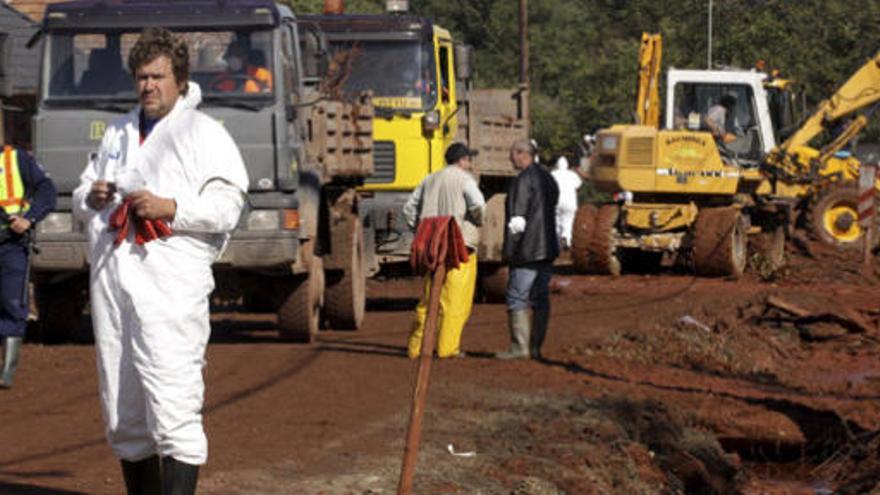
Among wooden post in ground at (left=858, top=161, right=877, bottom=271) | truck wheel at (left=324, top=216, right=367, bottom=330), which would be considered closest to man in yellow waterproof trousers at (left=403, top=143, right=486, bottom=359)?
truck wheel at (left=324, top=216, right=367, bottom=330)

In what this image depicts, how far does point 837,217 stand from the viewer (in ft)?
96.7

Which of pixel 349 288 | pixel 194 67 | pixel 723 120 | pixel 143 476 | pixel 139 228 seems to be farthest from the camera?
pixel 723 120

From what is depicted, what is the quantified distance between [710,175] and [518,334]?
492 inches

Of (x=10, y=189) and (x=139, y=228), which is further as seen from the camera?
(x=10, y=189)

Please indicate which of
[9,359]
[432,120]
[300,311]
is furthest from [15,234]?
[432,120]

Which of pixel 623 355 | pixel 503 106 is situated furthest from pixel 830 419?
pixel 503 106

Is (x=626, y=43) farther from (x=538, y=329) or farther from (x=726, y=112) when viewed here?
(x=538, y=329)

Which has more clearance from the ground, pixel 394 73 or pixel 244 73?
pixel 244 73

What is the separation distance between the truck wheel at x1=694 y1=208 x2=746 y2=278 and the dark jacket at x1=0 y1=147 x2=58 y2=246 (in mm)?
14601

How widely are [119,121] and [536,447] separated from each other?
4360mm

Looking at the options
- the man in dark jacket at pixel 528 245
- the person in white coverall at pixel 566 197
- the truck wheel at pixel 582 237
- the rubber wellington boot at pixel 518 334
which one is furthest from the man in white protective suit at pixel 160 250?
the person in white coverall at pixel 566 197

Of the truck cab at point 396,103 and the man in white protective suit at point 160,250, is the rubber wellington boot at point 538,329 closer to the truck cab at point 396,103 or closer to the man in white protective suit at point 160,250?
the truck cab at point 396,103

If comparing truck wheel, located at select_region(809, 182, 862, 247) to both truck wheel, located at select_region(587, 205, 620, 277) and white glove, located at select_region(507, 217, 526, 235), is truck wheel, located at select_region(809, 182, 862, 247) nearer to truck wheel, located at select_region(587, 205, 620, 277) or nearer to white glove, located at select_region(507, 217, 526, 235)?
truck wheel, located at select_region(587, 205, 620, 277)

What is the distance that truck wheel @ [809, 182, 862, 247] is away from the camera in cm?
2938
